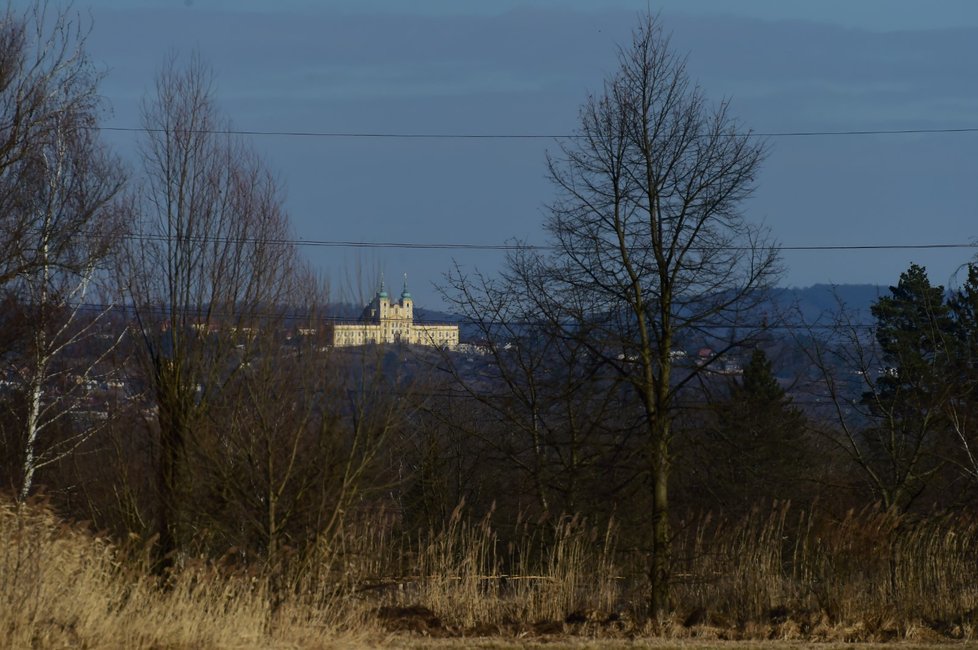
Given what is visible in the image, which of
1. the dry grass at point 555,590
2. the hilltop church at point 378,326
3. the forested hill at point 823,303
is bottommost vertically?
the dry grass at point 555,590

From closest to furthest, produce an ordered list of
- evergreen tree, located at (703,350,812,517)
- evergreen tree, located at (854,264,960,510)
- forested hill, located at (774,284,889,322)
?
1. evergreen tree, located at (703,350,812,517)
2. evergreen tree, located at (854,264,960,510)
3. forested hill, located at (774,284,889,322)

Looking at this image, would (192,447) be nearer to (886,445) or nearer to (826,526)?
(826,526)

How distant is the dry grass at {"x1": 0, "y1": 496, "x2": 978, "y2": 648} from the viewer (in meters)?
9.87

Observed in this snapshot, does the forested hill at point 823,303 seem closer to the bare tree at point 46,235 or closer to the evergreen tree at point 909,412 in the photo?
the evergreen tree at point 909,412

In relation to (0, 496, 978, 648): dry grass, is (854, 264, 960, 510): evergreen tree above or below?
above

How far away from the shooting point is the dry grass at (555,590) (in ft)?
32.4

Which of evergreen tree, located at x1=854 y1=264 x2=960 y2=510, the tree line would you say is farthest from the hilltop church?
evergreen tree, located at x1=854 y1=264 x2=960 y2=510

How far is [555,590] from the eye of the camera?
45.5 ft

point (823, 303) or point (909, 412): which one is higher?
point (823, 303)

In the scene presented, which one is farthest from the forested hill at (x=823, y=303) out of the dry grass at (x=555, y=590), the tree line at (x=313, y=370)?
the dry grass at (x=555, y=590)

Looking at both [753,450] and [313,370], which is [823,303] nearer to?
[753,450]

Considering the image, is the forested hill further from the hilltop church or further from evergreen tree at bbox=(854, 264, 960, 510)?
the hilltop church

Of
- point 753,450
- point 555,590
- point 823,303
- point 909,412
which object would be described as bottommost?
point 555,590

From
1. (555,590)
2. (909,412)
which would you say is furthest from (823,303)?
(555,590)
